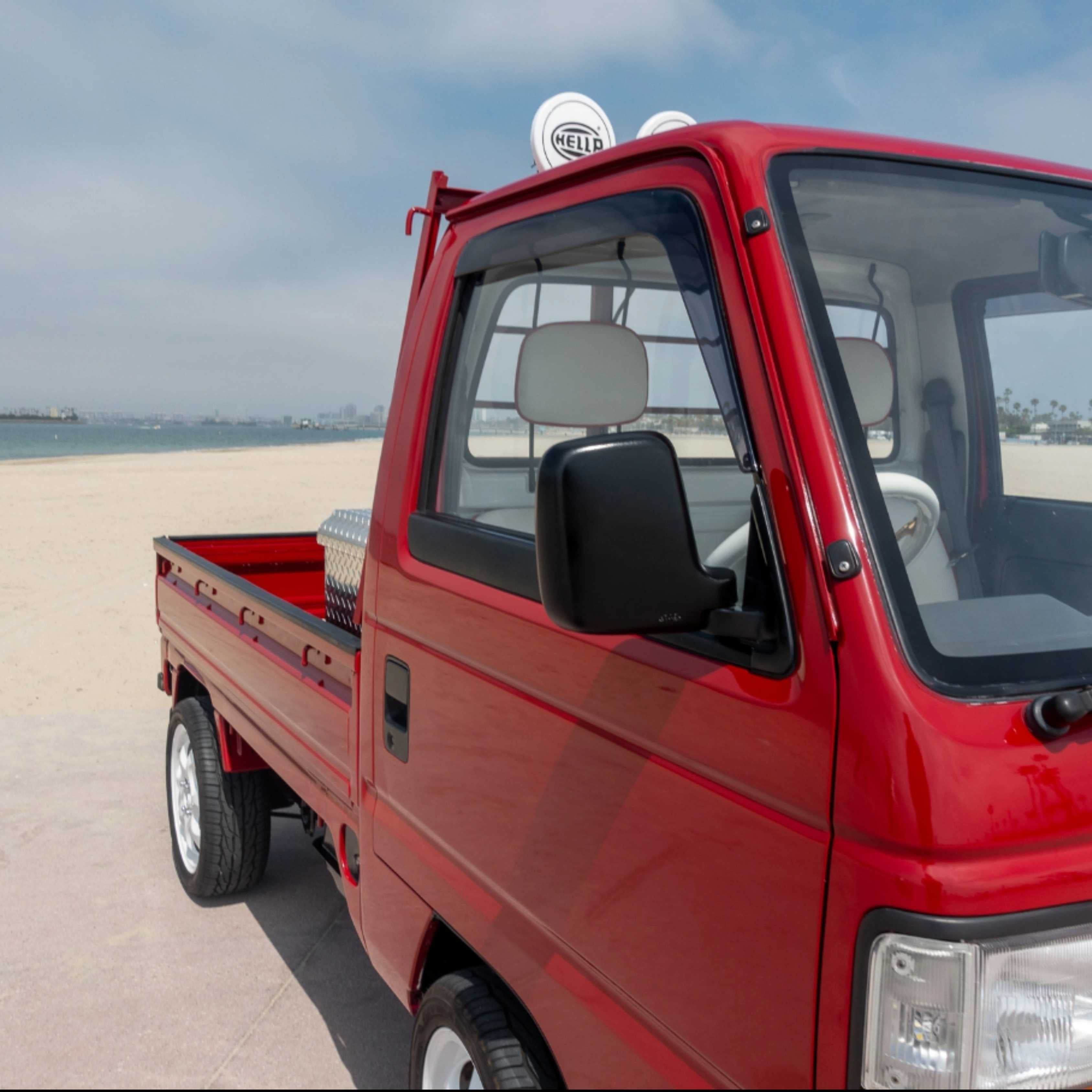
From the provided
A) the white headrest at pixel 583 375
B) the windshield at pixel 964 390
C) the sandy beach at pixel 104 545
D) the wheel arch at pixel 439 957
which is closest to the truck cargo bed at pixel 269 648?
the wheel arch at pixel 439 957

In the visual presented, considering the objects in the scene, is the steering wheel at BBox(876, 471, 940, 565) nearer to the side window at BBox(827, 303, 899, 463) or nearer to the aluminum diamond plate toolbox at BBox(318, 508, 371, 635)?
the side window at BBox(827, 303, 899, 463)

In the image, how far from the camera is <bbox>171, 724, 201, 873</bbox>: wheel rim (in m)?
4.01

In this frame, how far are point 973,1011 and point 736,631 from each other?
0.50m

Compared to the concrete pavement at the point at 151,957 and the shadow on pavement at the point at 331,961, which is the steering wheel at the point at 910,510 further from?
the shadow on pavement at the point at 331,961

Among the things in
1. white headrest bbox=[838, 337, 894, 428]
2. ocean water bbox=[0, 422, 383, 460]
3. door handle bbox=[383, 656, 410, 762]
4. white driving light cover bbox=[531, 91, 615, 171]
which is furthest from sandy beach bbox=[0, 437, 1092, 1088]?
ocean water bbox=[0, 422, 383, 460]

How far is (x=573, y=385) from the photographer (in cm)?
194

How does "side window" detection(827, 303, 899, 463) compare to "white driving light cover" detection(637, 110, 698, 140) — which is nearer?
"side window" detection(827, 303, 899, 463)

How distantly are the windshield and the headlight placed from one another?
30 centimetres

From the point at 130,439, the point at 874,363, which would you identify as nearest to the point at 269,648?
the point at 874,363

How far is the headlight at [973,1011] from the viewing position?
1.14m

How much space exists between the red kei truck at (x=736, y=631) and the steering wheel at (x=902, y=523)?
0.4 inches

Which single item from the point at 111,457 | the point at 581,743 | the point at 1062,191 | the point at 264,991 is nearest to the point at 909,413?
the point at 1062,191

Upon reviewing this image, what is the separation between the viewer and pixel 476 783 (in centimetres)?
190

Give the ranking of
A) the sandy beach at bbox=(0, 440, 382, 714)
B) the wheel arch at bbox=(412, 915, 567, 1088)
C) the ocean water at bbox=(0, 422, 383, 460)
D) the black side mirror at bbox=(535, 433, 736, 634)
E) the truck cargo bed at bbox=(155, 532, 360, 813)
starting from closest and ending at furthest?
the black side mirror at bbox=(535, 433, 736, 634)
the wheel arch at bbox=(412, 915, 567, 1088)
the truck cargo bed at bbox=(155, 532, 360, 813)
the sandy beach at bbox=(0, 440, 382, 714)
the ocean water at bbox=(0, 422, 383, 460)
